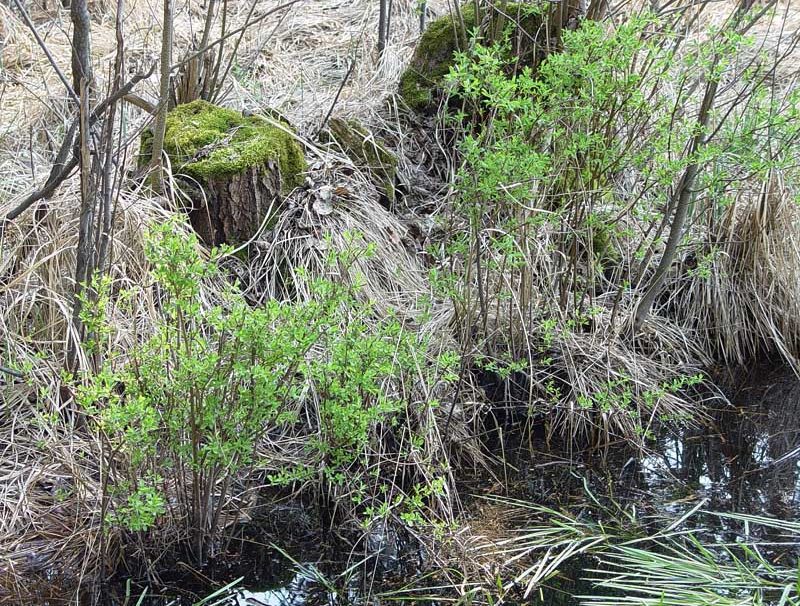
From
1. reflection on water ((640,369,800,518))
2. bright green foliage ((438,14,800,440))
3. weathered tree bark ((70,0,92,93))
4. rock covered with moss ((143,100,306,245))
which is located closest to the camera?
weathered tree bark ((70,0,92,93))

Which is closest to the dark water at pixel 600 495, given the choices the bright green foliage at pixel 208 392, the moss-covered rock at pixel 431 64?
the bright green foliage at pixel 208 392

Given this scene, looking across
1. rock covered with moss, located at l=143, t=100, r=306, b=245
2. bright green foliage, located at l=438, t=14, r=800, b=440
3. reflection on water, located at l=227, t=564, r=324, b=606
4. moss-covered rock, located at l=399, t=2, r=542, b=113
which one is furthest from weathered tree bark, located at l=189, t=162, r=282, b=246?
reflection on water, located at l=227, t=564, r=324, b=606

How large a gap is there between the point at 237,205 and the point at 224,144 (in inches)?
12.2

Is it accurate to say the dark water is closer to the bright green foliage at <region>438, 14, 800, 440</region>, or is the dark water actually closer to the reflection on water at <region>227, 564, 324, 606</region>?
the reflection on water at <region>227, 564, 324, 606</region>

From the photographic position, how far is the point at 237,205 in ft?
13.1

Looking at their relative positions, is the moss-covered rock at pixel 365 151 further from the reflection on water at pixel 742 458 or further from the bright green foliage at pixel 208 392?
the reflection on water at pixel 742 458

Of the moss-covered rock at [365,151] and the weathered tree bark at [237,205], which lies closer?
the weathered tree bark at [237,205]

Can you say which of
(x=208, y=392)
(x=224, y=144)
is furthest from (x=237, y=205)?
(x=208, y=392)

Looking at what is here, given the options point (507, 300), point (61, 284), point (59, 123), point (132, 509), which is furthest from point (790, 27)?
point (132, 509)

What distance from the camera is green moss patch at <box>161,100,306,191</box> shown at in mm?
3934

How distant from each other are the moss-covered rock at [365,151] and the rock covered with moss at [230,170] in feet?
1.60

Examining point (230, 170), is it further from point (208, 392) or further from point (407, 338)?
point (208, 392)

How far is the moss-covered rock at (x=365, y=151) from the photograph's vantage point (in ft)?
15.1

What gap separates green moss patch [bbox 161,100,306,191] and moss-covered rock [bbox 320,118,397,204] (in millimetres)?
434
